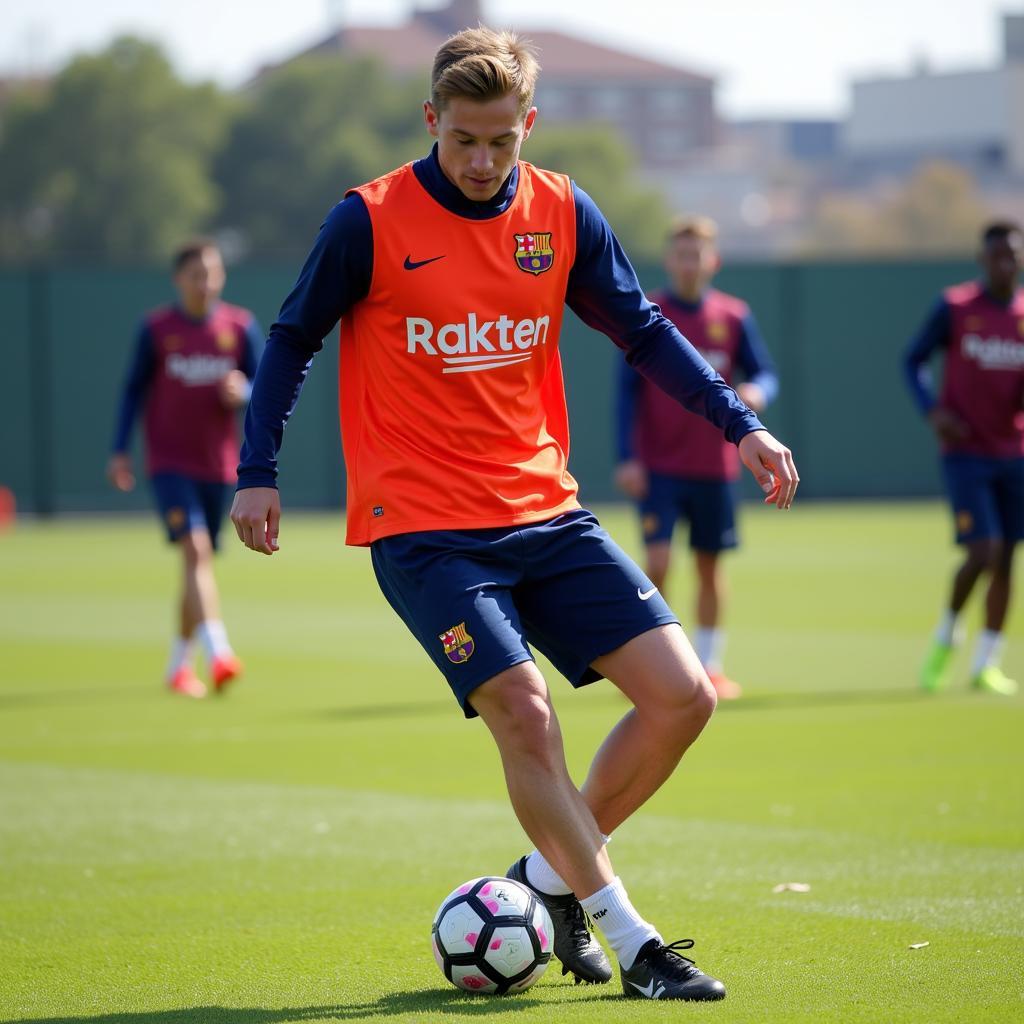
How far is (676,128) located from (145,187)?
60.7 metres

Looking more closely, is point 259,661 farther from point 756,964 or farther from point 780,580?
point 756,964

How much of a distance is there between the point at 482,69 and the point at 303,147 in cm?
7504

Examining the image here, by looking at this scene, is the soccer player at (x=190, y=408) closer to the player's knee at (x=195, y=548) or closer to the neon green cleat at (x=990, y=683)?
the player's knee at (x=195, y=548)

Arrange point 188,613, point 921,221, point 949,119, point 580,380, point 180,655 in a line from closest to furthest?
point 188,613
point 180,655
point 580,380
point 921,221
point 949,119

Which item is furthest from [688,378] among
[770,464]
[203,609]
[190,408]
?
[190,408]

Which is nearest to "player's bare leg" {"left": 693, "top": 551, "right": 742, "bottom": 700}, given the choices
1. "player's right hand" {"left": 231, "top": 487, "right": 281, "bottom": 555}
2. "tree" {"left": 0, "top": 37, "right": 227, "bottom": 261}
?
"player's right hand" {"left": 231, "top": 487, "right": 281, "bottom": 555}

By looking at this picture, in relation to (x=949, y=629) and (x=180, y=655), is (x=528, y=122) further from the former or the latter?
(x=180, y=655)

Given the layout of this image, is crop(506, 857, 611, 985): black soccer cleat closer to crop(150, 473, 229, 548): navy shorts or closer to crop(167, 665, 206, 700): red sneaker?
crop(167, 665, 206, 700): red sneaker

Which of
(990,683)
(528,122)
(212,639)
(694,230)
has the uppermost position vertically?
(528,122)

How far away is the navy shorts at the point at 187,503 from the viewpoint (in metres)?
11.9

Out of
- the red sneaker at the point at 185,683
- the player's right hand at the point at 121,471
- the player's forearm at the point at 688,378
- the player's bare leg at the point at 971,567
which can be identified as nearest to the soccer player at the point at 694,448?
Result: the player's bare leg at the point at 971,567

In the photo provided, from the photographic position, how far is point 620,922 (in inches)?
192

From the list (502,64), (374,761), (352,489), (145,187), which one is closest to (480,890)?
(352,489)

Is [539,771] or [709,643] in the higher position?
[539,771]
